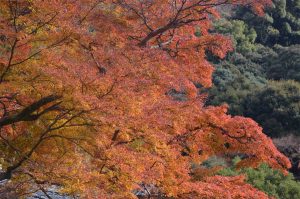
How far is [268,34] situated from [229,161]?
672 inches

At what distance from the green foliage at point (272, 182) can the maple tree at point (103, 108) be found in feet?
22.1

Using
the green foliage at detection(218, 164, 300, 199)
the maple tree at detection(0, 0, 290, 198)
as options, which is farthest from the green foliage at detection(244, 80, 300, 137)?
the maple tree at detection(0, 0, 290, 198)

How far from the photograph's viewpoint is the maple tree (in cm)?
654

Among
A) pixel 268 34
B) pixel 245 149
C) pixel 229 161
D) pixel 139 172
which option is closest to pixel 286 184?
pixel 229 161

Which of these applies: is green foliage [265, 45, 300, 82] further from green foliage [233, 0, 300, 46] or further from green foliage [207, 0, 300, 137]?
green foliage [233, 0, 300, 46]

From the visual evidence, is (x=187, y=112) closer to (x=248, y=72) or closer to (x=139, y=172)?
(x=139, y=172)

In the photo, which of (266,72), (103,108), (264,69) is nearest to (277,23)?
(264,69)

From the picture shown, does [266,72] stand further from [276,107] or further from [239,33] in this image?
[276,107]

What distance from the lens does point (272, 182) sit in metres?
16.4

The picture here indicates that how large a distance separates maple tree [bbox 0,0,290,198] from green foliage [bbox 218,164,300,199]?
22.1ft

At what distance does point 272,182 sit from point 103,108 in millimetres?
11834

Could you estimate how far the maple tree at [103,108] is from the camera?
258 inches

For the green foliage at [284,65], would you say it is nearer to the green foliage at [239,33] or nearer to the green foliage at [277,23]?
the green foliage at [239,33]

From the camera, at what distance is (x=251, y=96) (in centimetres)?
2597
